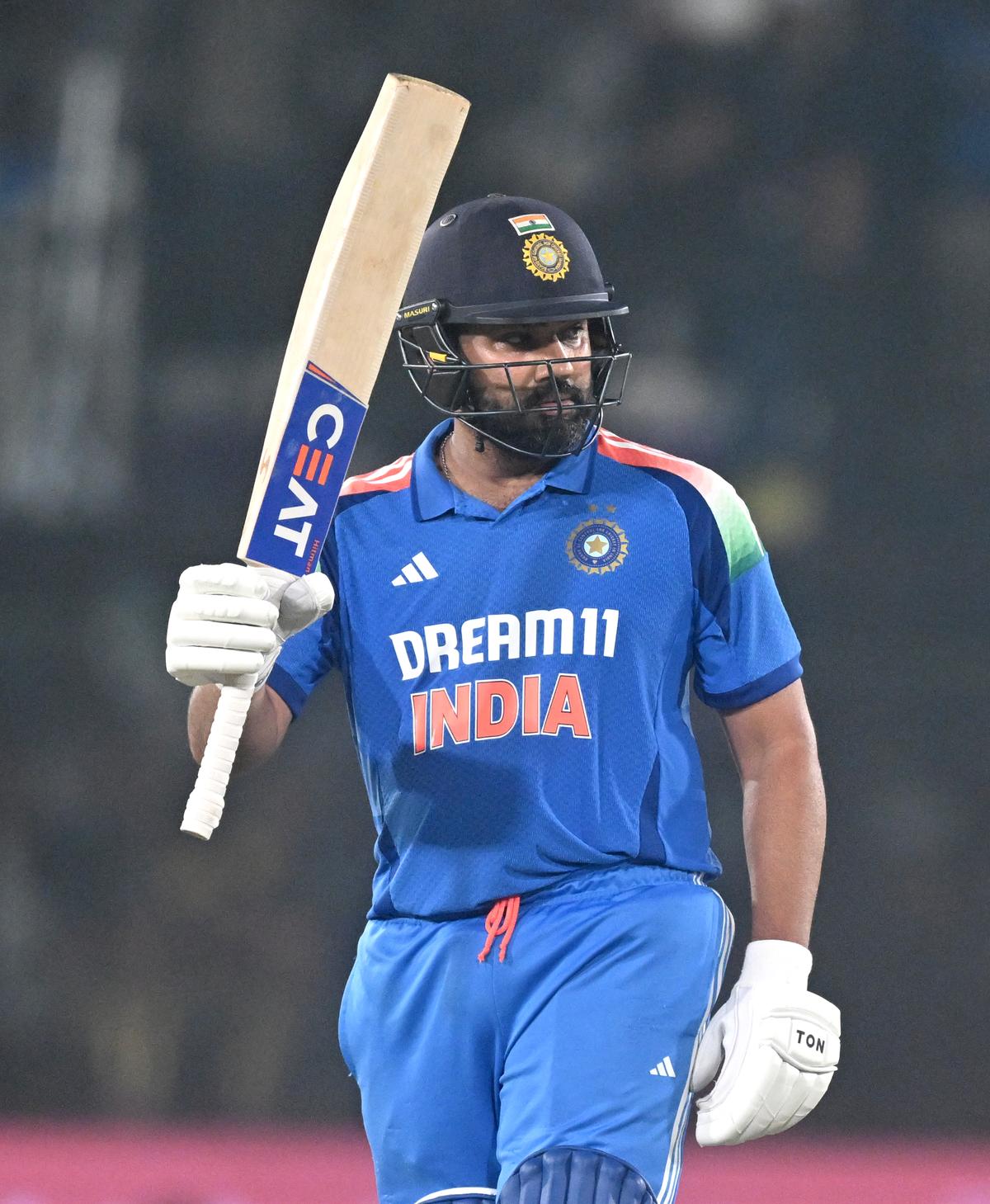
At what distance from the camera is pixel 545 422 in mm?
1825

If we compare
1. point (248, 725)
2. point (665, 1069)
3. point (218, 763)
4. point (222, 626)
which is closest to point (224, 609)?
point (222, 626)

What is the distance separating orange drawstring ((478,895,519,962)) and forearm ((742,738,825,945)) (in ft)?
0.86

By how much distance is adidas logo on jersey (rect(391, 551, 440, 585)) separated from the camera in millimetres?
1837

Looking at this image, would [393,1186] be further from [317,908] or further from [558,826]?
[317,908]

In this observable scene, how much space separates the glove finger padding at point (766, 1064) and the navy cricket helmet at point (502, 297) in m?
0.61

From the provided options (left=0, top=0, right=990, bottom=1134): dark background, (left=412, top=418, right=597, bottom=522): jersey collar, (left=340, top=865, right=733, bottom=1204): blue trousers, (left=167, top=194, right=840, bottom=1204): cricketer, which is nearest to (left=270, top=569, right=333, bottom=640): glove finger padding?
(left=167, top=194, right=840, bottom=1204): cricketer

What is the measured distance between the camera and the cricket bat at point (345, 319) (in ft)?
5.40

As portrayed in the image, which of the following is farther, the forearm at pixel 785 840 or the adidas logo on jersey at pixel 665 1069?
the forearm at pixel 785 840

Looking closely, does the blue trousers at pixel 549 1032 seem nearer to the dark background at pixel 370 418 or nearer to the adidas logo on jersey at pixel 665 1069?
the adidas logo on jersey at pixel 665 1069

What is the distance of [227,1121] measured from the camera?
3.62 meters

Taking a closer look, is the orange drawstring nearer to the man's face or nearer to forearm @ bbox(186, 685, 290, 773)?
forearm @ bbox(186, 685, 290, 773)

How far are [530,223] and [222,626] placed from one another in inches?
25.4

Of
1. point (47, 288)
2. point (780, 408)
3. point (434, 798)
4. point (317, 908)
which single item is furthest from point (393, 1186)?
point (47, 288)

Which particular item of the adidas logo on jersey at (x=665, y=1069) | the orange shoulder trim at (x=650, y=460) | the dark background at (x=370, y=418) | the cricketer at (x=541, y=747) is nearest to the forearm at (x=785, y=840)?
the cricketer at (x=541, y=747)
